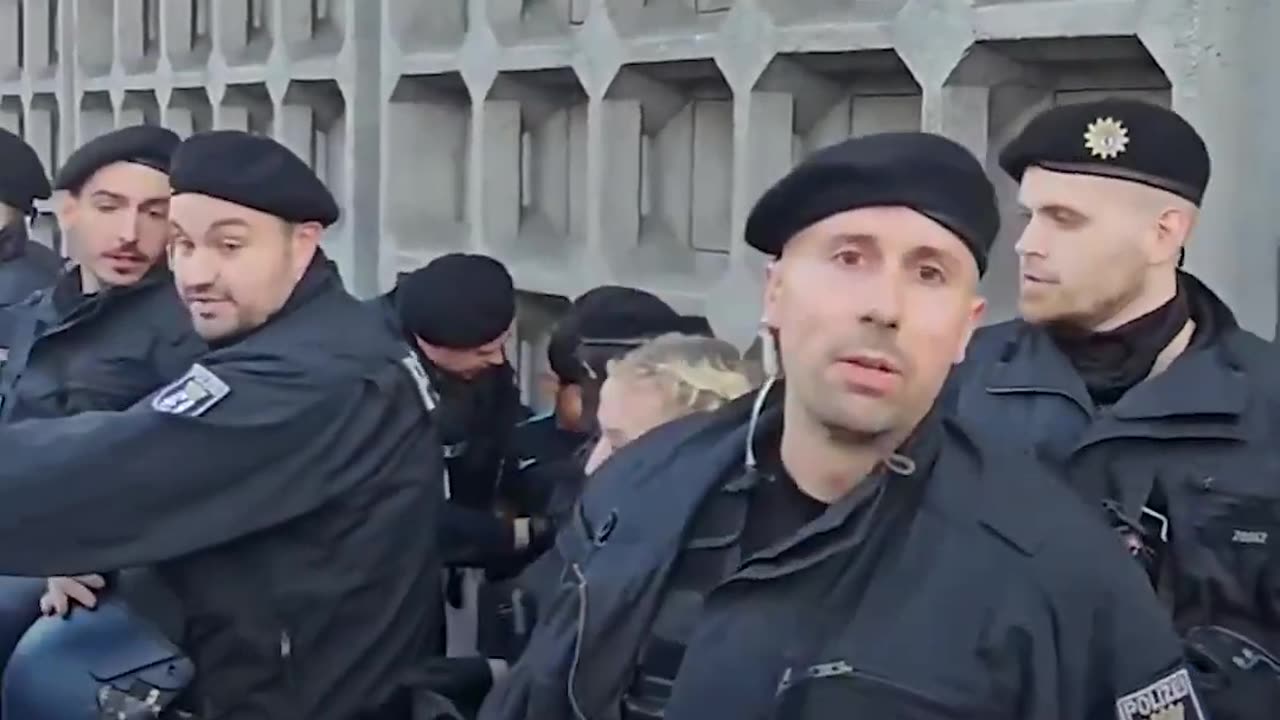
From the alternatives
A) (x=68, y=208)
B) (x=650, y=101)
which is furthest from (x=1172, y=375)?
(x=68, y=208)

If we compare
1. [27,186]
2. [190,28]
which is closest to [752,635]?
[27,186]

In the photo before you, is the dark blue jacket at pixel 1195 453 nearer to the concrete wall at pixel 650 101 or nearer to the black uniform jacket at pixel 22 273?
the concrete wall at pixel 650 101

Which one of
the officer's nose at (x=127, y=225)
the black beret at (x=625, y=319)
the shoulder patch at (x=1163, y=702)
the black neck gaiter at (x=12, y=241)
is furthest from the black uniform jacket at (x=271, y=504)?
the black neck gaiter at (x=12, y=241)

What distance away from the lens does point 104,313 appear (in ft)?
7.45

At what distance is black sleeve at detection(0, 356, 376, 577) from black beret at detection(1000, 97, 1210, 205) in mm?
760

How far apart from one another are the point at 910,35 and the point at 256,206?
715 mm

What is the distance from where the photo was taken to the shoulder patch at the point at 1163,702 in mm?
1178

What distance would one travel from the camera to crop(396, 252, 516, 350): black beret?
92.6 inches

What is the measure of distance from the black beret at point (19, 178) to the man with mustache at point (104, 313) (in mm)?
730

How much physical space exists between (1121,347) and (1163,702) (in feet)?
1.81

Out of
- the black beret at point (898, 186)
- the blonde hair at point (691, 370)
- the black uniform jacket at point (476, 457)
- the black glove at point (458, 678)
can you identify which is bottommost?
the black glove at point (458, 678)

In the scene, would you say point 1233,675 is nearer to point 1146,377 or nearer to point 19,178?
point 1146,377

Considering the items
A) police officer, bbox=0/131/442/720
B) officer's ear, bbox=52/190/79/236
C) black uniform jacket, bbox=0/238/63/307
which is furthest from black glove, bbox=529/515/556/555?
black uniform jacket, bbox=0/238/63/307

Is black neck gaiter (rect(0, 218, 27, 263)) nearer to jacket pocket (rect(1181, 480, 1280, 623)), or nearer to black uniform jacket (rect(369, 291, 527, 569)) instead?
black uniform jacket (rect(369, 291, 527, 569))
